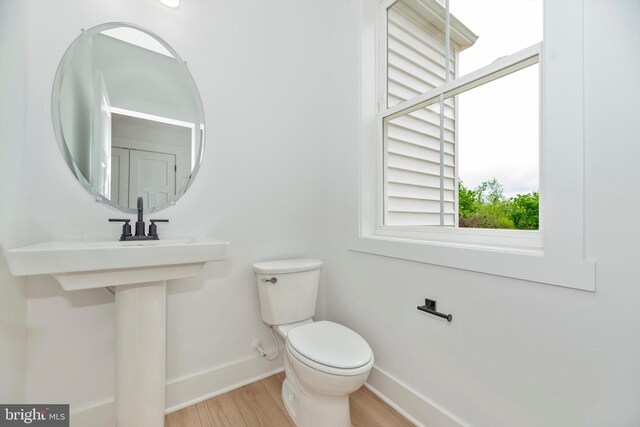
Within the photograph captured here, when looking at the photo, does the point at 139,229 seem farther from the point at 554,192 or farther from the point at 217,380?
the point at 554,192

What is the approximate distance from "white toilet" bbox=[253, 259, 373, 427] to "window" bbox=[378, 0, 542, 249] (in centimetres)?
60

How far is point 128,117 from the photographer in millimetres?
1342

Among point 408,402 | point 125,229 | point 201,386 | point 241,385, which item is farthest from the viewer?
point 241,385

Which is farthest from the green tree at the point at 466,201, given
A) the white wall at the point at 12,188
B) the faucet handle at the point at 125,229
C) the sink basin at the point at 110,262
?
the white wall at the point at 12,188

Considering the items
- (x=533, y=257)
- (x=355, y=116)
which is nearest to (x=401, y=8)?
(x=355, y=116)

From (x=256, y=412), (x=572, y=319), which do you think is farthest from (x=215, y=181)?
(x=572, y=319)

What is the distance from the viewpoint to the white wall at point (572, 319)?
729mm

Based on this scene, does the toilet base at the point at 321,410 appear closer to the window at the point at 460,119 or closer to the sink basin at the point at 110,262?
the sink basin at the point at 110,262

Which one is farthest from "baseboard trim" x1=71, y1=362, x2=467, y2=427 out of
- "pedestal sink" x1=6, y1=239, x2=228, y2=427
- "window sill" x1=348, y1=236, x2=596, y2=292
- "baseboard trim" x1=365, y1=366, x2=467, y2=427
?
"window sill" x1=348, y1=236, x2=596, y2=292

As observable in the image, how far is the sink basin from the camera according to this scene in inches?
34.1

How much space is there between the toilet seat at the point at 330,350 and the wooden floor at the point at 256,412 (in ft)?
1.36

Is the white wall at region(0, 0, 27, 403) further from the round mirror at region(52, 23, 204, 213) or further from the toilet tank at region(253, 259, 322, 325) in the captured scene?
the toilet tank at region(253, 259, 322, 325)

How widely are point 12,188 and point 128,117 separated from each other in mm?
545

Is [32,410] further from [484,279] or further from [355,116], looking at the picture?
[355,116]
